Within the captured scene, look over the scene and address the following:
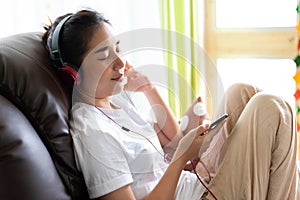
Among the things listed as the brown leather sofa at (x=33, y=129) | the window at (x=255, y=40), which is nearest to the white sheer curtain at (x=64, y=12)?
the brown leather sofa at (x=33, y=129)

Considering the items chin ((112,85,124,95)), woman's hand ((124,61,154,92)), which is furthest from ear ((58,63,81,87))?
woman's hand ((124,61,154,92))

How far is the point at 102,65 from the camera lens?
150 cm

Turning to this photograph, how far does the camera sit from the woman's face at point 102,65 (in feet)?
4.90

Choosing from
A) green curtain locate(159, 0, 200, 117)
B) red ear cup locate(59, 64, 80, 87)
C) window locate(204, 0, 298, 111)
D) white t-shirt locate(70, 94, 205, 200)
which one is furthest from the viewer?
window locate(204, 0, 298, 111)

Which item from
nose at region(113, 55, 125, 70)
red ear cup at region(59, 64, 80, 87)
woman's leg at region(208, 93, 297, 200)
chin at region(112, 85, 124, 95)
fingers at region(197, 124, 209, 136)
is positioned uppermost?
nose at region(113, 55, 125, 70)

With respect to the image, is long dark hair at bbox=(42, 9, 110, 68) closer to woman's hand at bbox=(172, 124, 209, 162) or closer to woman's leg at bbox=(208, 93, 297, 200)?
woman's hand at bbox=(172, 124, 209, 162)

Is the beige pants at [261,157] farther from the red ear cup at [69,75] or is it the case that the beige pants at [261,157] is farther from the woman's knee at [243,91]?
the red ear cup at [69,75]

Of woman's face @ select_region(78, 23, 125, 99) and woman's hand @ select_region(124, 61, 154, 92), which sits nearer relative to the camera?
woman's face @ select_region(78, 23, 125, 99)

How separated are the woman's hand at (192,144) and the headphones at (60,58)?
37 centimetres

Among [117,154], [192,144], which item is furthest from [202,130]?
[117,154]

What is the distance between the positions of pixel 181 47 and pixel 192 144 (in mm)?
876

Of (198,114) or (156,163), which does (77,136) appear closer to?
(156,163)

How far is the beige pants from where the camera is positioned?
1.49 metres

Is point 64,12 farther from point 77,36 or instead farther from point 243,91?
point 243,91
